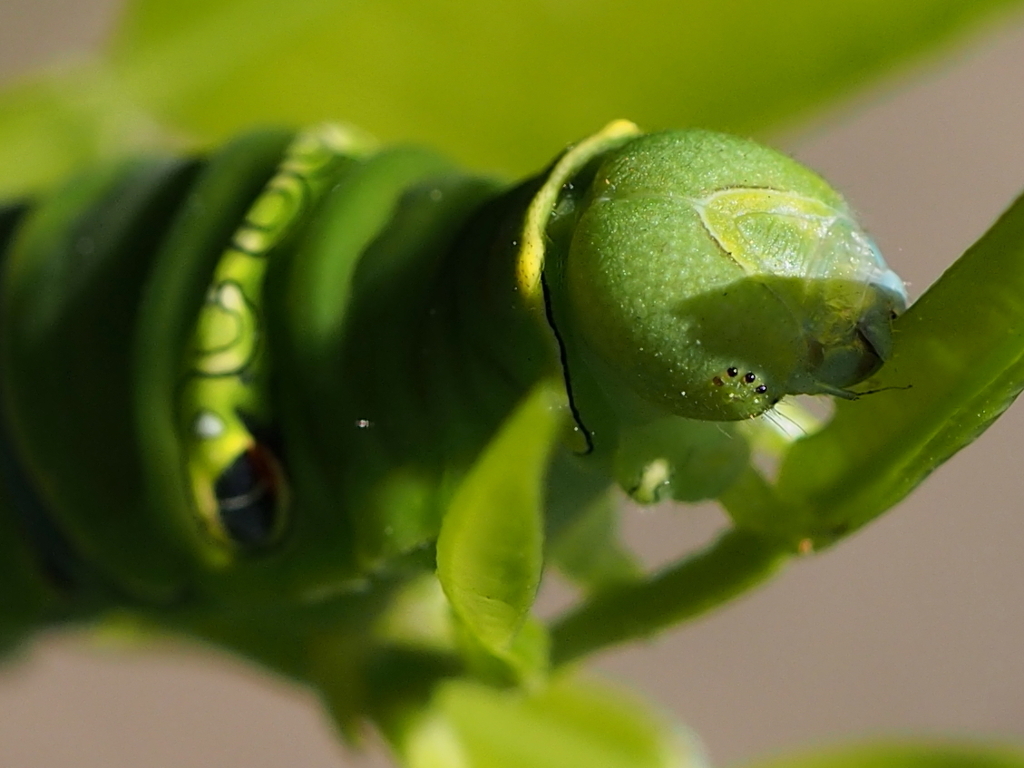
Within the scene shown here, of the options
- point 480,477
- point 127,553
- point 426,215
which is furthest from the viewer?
point 127,553

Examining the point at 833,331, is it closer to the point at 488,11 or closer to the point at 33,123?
the point at 488,11

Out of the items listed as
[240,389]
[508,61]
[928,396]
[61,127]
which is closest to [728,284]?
[928,396]

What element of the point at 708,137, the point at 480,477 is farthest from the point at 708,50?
the point at 480,477

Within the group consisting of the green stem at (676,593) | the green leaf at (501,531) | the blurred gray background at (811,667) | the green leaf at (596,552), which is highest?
the green leaf at (501,531)

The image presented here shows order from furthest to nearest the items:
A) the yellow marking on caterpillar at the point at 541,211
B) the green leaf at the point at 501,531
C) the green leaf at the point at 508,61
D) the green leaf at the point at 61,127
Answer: the green leaf at the point at 61,127, the green leaf at the point at 508,61, the yellow marking on caterpillar at the point at 541,211, the green leaf at the point at 501,531

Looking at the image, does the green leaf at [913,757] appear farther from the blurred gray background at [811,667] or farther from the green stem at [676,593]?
the blurred gray background at [811,667]

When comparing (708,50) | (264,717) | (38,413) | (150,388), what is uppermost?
(708,50)

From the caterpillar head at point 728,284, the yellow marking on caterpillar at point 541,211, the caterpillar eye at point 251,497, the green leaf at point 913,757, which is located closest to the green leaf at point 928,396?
the caterpillar head at point 728,284

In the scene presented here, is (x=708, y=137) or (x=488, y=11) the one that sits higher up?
(x=708, y=137)
